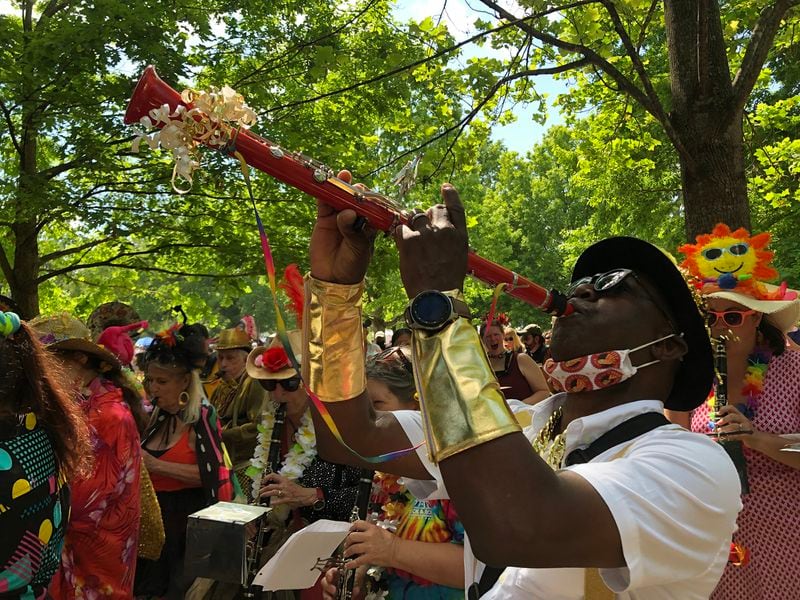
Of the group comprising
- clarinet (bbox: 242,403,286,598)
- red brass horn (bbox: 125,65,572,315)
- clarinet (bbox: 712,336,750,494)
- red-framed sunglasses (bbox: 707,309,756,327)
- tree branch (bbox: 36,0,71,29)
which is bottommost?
clarinet (bbox: 242,403,286,598)

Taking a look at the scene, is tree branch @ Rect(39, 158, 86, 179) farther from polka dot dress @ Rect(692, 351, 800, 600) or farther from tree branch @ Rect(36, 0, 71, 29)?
polka dot dress @ Rect(692, 351, 800, 600)

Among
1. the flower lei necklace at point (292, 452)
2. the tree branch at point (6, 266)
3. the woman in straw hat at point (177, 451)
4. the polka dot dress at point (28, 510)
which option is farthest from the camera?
the tree branch at point (6, 266)

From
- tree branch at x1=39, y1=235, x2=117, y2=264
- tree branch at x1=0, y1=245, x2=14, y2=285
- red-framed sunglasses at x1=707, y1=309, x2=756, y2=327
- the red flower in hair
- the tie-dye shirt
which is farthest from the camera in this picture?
tree branch at x1=39, y1=235, x2=117, y2=264

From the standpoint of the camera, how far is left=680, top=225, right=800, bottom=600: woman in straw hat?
3506 millimetres

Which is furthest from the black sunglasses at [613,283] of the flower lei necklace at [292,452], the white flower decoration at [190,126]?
the flower lei necklace at [292,452]

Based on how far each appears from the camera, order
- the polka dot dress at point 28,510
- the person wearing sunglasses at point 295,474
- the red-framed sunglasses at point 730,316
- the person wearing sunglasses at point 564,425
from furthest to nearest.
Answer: the person wearing sunglasses at point 295,474 < the red-framed sunglasses at point 730,316 < the polka dot dress at point 28,510 < the person wearing sunglasses at point 564,425

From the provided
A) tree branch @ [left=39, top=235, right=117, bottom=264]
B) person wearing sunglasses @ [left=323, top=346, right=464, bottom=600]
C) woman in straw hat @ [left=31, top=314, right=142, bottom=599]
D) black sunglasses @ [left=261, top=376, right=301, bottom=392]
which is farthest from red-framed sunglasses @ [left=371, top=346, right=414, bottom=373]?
tree branch @ [left=39, top=235, right=117, bottom=264]

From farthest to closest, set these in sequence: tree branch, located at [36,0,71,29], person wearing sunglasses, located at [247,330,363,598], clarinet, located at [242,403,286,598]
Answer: tree branch, located at [36,0,71,29] < person wearing sunglasses, located at [247,330,363,598] < clarinet, located at [242,403,286,598]

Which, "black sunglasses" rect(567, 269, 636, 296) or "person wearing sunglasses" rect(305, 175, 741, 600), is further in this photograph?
"black sunglasses" rect(567, 269, 636, 296)

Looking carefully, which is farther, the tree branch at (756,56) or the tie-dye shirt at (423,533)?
the tree branch at (756,56)

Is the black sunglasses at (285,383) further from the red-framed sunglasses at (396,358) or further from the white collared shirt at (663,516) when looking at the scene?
the white collared shirt at (663,516)

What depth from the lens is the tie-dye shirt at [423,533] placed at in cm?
284

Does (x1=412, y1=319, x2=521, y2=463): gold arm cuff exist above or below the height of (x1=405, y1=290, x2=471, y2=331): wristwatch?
below

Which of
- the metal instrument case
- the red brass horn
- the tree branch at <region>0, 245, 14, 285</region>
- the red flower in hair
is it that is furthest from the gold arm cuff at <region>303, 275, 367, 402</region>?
the tree branch at <region>0, 245, 14, 285</region>
